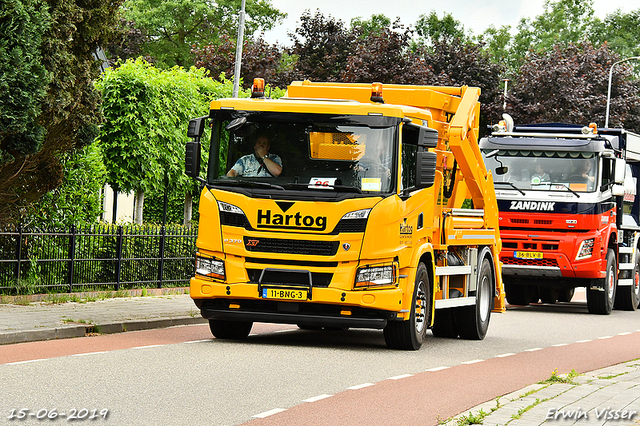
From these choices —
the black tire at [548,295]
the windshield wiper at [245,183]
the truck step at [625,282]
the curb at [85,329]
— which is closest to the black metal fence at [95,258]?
the curb at [85,329]

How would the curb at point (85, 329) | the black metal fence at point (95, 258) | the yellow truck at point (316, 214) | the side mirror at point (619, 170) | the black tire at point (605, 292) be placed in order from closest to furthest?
1. the yellow truck at point (316, 214)
2. the curb at point (85, 329)
3. the black metal fence at point (95, 258)
4. the side mirror at point (619, 170)
5. the black tire at point (605, 292)

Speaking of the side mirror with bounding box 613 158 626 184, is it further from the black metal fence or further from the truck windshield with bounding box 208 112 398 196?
the truck windshield with bounding box 208 112 398 196

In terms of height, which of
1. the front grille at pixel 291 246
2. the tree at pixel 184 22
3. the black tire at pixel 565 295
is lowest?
the black tire at pixel 565 295

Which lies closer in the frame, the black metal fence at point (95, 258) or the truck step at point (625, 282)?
the black metal fence at point (95, 258)

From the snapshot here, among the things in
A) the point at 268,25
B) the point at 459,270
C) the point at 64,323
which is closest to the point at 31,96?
the point at 64,323

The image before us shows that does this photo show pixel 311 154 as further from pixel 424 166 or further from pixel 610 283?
pixel 610 283

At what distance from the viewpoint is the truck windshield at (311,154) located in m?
11.6

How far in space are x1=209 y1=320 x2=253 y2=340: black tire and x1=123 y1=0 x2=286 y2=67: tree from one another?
4814cm

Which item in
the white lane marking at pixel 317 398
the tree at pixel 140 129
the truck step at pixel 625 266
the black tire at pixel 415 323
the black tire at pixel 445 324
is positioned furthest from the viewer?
the tree at pixel 140 129

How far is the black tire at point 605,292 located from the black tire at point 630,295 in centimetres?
124

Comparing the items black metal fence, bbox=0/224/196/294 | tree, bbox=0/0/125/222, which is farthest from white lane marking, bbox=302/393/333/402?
black metal fence, bbox=0/224/196/294

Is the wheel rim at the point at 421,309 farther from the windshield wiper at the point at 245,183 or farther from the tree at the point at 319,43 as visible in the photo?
the tree at the point at 319,43

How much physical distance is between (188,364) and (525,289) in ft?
44.9

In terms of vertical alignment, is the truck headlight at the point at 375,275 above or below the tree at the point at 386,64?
below
